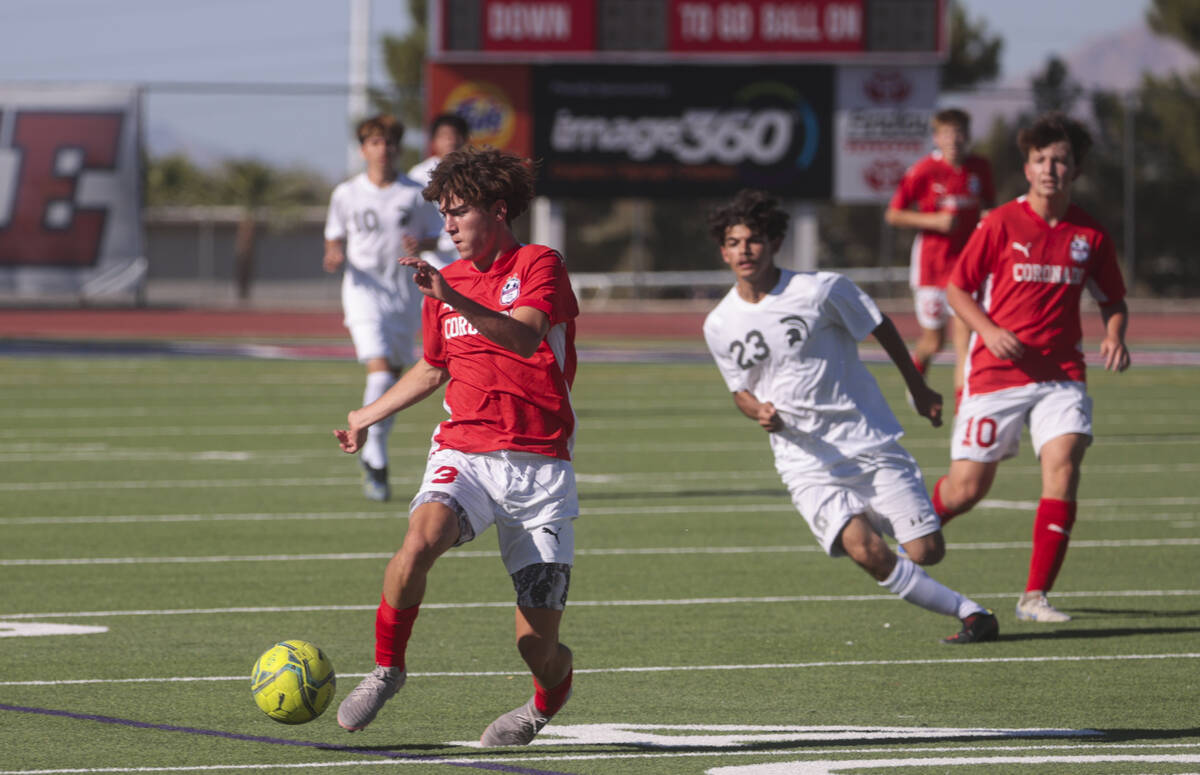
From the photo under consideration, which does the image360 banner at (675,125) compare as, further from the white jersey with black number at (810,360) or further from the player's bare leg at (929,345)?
the white jersey with black number at (810,360)

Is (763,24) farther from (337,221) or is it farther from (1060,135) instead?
(1060,135)

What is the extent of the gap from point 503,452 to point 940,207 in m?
9.96

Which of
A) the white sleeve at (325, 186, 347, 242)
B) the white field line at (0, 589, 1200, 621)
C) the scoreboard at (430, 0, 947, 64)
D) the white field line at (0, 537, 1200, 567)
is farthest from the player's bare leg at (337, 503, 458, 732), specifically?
the scoreboard at (430, 0, 947, 64)

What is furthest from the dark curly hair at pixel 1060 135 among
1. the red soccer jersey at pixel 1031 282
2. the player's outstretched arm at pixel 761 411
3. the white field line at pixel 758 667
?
the white field line at pixel 758 667

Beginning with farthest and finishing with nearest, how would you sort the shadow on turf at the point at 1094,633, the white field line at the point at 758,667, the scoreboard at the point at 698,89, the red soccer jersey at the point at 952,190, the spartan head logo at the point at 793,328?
the scoreboard at the point at 698,89 < the red soccer jersey at the point at 952,190 < the shadow on turf at the point at 1094,633 < the spartan head logo at the point at 793,328 < the white field line at the point at 758,667

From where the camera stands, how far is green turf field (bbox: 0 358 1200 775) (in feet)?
18.9

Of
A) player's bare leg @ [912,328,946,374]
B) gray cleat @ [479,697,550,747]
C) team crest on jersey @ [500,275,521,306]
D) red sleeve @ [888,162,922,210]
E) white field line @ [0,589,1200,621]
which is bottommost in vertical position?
white field line @ [0,589,1200,621]

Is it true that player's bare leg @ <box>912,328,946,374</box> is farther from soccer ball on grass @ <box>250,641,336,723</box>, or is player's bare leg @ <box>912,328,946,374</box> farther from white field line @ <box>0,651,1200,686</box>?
soccer ball on grass @ <box>250,641,336,723</box>

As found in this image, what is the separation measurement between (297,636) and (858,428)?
94.6 inches

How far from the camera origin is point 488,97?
1332 inches

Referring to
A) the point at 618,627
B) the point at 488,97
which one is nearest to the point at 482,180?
the point at 618,627

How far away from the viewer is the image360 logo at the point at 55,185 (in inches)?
1292

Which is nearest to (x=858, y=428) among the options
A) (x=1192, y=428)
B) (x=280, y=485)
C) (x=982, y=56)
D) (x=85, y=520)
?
(x=85, y=520)

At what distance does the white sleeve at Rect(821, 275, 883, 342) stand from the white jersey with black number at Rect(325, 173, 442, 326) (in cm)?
530
